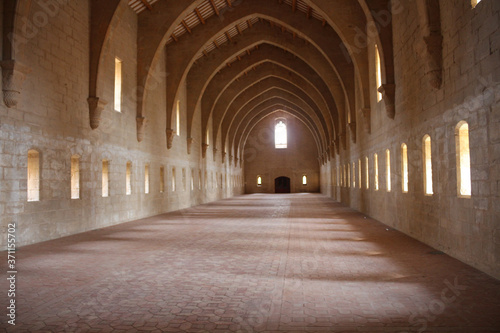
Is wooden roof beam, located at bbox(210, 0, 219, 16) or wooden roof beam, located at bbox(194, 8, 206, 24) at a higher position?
wooden roof beam, located at bbox(210, 0, 219, 16)

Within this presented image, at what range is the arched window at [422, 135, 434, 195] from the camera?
8.98 m

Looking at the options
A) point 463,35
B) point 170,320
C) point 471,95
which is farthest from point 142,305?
point 463,35

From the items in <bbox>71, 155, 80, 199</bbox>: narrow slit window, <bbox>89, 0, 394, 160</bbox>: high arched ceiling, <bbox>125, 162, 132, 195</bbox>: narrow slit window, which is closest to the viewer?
<bbox>71, 155, 80, 199</bbox>: narrow slit window

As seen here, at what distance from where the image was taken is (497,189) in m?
5.68

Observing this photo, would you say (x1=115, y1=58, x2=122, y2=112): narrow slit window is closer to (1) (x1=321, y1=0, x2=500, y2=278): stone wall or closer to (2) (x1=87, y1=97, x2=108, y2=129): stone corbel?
(2) (x1=87, y1=97, x2=108, y2=129): stone corbel

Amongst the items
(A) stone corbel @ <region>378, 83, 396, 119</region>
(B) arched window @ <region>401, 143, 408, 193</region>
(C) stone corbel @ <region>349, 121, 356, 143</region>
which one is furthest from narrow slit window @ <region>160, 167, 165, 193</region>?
(B) arched window @ <region>401, 143, 408, 193</region>

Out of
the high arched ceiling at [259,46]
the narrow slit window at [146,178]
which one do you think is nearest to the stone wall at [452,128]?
the high arched ceiling at [259,46]

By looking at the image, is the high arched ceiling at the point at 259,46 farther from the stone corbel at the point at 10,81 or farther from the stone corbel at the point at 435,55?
the stone corbel at the point at 435,55

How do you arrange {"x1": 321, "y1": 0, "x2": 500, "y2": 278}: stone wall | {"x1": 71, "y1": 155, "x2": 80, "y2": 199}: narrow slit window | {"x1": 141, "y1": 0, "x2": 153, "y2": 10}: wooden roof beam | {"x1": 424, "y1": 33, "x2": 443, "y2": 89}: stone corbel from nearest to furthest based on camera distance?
{"x1": 321, "y1": 0, "x2": 500, "y2": 278}: stone wall, {"x1": 424, "y1": 33, "x2": 443, "y2": 89}: stone corbel, {"x1": 71, "y1": 155, "x2": 80, "y2": 199}: narrow slit window, {"x1": 141, "y1": 0, "x2": 153, "y2": 10}: wooden roof beam

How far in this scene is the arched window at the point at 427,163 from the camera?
29.5ft

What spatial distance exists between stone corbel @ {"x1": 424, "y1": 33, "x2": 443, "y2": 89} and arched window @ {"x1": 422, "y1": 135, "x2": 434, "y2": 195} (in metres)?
1.64

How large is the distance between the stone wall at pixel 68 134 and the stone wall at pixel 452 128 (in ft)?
28.9

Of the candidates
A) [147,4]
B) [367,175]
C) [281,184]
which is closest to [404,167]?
[367,175]

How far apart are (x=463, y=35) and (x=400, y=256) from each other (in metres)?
4.00
